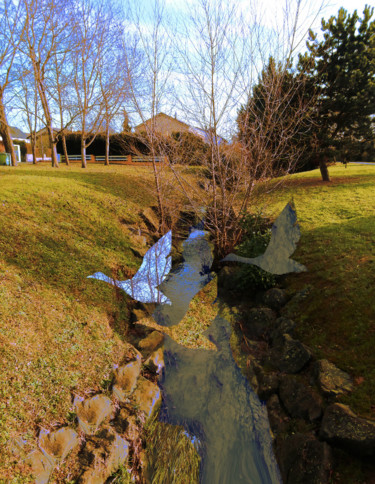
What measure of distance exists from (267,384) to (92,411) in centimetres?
221

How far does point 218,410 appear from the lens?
3.98 metres

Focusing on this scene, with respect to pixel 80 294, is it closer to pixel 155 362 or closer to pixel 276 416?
pixel 155 362

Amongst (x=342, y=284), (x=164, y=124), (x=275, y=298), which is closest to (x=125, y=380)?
(x=275, y=298)

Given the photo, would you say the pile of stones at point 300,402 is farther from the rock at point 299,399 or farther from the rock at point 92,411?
the rock at point 92,411

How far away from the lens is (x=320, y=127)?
1127cm

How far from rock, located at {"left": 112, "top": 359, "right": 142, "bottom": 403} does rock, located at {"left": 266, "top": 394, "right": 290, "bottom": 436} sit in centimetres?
179

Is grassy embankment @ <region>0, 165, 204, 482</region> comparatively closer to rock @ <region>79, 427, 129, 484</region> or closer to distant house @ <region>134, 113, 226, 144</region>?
rock @ <region>79, 427, 129, 484</region>

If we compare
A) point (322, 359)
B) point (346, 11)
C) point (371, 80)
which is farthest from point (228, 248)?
point (346, 11)

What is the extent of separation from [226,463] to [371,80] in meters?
12.1

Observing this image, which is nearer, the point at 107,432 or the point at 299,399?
the point at 107,432

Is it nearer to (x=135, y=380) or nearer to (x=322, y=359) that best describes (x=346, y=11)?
(x=322, y=359)

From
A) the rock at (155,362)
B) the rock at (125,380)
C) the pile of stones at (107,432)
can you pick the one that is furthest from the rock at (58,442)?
the rock at (155,362)

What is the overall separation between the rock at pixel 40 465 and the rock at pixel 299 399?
2.65 m

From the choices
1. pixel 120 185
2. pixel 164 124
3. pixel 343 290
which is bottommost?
pixel 343 290
